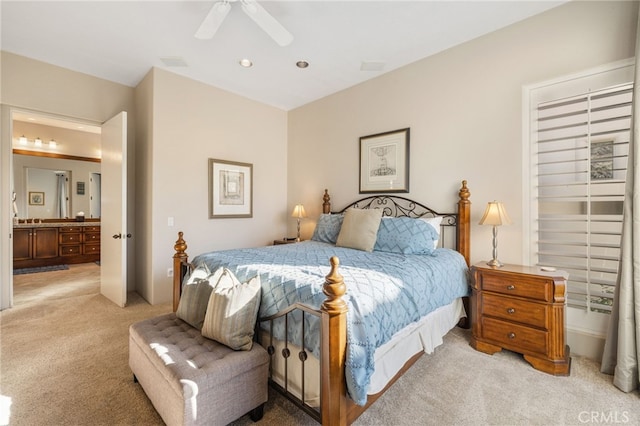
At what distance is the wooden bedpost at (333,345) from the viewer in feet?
4.45

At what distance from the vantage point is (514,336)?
7.59ft

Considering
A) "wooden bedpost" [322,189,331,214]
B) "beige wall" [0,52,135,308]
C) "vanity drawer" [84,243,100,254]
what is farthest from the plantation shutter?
"vanity drawer" [84,243,100,254]

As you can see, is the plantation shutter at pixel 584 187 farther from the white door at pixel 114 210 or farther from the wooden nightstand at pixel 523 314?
the white door at pixel 114 210

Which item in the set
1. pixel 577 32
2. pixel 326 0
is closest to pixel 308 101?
pixel 326 0

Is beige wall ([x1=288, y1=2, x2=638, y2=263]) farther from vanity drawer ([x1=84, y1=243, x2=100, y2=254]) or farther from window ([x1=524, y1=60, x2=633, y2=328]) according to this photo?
vanity drawer ([x1=84, y1=243, x2=100, y2=254])

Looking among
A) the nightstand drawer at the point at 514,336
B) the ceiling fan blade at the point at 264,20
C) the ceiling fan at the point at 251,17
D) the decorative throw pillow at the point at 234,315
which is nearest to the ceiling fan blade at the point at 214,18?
the ceiling fan at the point at 251,17

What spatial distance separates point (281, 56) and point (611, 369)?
417 cm

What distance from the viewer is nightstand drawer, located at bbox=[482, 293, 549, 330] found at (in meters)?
2.19

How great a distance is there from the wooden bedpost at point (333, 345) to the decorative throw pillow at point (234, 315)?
21.5 inches

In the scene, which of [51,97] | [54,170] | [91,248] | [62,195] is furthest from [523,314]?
[54,170]

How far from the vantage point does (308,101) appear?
15.5ft

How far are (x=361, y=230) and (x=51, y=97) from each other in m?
4.16

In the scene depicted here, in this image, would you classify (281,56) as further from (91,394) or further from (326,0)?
(91,394)

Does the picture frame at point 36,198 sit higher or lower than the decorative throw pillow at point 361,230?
higher
